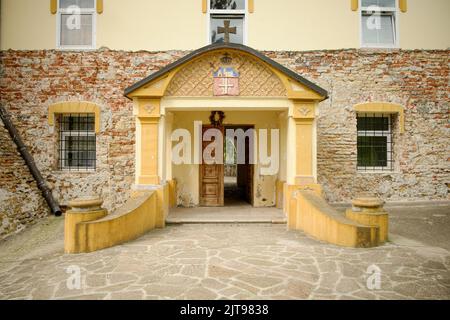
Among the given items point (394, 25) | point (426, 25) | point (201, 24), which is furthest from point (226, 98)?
point (426, 25)

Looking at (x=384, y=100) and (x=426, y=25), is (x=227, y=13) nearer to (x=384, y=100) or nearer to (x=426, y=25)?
(x=384, y=100)

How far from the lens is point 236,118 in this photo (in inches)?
361

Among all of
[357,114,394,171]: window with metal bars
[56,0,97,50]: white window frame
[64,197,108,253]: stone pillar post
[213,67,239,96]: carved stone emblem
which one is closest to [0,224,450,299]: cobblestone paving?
[64,197,108,253]: stone pillar post

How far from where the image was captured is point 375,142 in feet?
31.9

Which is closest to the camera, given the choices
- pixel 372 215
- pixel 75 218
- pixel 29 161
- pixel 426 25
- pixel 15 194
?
pixel 75 218

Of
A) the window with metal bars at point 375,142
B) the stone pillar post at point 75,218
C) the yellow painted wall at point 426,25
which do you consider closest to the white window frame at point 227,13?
the window with metal bars at point 375,142

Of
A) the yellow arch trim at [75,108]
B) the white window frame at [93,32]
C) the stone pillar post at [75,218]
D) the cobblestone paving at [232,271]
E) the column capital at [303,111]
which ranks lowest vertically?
the cobblestone paving at [232,271]

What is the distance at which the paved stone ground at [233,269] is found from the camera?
3.62 m

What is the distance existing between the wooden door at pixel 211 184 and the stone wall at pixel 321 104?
2.25 metres

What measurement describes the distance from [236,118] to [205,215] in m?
3.21

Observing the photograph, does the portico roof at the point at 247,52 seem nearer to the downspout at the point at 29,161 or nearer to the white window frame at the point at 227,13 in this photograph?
the white window frame at the point at 227,13

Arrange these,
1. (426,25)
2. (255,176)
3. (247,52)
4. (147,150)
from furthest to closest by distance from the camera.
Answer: (426,25)
(255,176)
(147,150)
(247,52)

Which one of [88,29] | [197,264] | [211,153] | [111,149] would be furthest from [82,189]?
[197,264]

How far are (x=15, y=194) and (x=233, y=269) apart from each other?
7.10m
